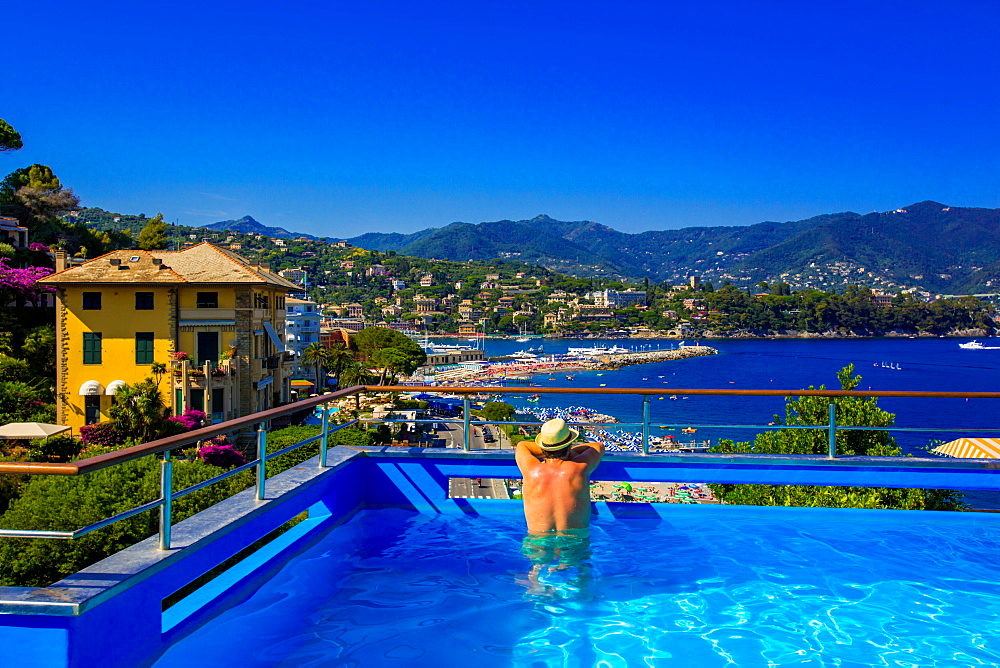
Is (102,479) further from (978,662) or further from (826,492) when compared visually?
(978,662)

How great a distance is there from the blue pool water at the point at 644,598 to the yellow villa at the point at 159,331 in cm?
2356

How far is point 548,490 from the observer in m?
4.69

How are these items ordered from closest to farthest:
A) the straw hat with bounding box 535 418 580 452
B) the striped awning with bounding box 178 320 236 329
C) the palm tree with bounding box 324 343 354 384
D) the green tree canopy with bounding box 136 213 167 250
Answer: the straw hat with bounding box 535 418 580 452
the striped awning with bounding box 178 320 236 329
the green tree canopy with bounding box 136 213 167 250
the palm tree with bounding box 324 343 354 384

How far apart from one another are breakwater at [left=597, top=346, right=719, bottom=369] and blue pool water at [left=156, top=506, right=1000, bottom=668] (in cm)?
9945

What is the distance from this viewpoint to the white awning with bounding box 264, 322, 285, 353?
29750 millimetres

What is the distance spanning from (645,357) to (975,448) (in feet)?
332

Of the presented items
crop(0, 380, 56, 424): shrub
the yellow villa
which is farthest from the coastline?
crop(0, 380, 56, 424): shrub

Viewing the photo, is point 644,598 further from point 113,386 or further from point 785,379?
point 785,379

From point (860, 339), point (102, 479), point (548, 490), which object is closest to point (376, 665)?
point (548, 490)

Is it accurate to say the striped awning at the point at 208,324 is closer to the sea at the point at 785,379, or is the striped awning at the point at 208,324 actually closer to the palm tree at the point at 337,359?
the sea at the point at 785,379

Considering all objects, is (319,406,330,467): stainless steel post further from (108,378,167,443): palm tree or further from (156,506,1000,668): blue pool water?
(108,378,167,443): palm tree

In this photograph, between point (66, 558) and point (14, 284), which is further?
point (14, 284)

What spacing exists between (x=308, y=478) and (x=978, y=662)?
12.5ft

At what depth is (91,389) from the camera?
83.8 ft
